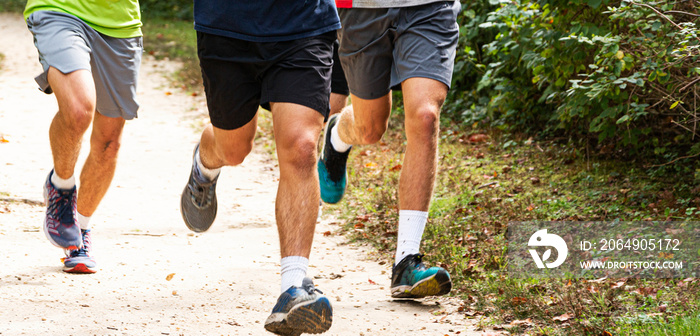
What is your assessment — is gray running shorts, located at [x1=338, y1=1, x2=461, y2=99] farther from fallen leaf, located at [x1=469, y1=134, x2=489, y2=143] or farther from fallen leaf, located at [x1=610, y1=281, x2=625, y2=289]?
fallen leaf, located at [x1=469, y1=134, x2=489, y2=143]

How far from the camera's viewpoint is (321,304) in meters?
2.87

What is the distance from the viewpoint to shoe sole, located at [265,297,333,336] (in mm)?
2799

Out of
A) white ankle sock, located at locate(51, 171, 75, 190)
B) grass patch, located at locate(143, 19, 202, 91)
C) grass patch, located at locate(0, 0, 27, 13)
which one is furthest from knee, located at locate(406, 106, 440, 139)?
grass patch, located at locate(0, 0, 27, 13)

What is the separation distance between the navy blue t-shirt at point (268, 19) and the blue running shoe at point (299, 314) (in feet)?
3.75

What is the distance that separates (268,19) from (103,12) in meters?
1.34

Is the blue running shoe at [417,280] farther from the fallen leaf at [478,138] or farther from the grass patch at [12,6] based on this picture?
the grass patch at [12,6]

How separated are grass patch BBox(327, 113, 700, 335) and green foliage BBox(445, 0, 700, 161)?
29cm

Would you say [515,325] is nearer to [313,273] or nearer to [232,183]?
[313,273]

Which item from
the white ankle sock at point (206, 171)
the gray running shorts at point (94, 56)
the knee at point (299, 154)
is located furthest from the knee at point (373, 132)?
the gray running shorts at point (94, 56)

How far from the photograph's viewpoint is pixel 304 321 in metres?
2.81

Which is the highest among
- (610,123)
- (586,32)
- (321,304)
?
(586,32)

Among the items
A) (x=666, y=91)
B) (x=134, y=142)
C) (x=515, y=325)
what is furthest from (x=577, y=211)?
(x=134, y=142)

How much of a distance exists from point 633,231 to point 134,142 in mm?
5830

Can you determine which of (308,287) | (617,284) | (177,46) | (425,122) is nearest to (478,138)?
(617,284)
